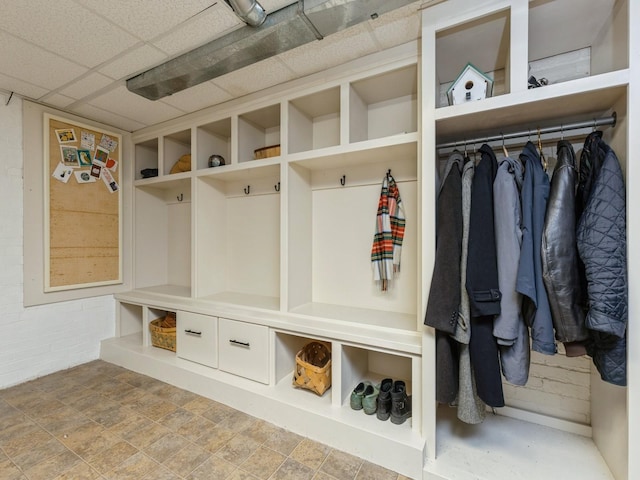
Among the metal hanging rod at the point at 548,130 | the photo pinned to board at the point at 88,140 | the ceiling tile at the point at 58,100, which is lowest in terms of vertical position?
the metal hanging rod at the point at 548,130

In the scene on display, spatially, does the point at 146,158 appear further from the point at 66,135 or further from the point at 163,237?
the point at 163,237

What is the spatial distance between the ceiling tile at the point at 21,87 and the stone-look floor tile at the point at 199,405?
2738 mm

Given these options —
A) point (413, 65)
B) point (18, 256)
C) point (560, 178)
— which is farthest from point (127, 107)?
point (560, 178)

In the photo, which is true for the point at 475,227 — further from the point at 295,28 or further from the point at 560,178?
the point at 295,28

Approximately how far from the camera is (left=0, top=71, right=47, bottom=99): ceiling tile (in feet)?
7.29

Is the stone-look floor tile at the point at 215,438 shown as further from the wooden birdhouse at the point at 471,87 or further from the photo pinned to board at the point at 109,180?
the photo pinned to board at the point at 109,180

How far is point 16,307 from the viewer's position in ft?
8.16

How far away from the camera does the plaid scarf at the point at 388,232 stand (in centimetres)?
212

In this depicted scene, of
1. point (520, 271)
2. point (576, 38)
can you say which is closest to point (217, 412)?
point (520, 271)

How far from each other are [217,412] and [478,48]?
2.88 meters

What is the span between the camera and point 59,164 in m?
2.71

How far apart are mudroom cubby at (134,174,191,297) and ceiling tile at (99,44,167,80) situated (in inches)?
47.9

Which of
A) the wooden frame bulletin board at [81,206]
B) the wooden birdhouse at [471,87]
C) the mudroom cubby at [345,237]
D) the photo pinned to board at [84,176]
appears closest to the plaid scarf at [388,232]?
the mudroom cubby at [345,237]

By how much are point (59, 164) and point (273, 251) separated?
211 cm
